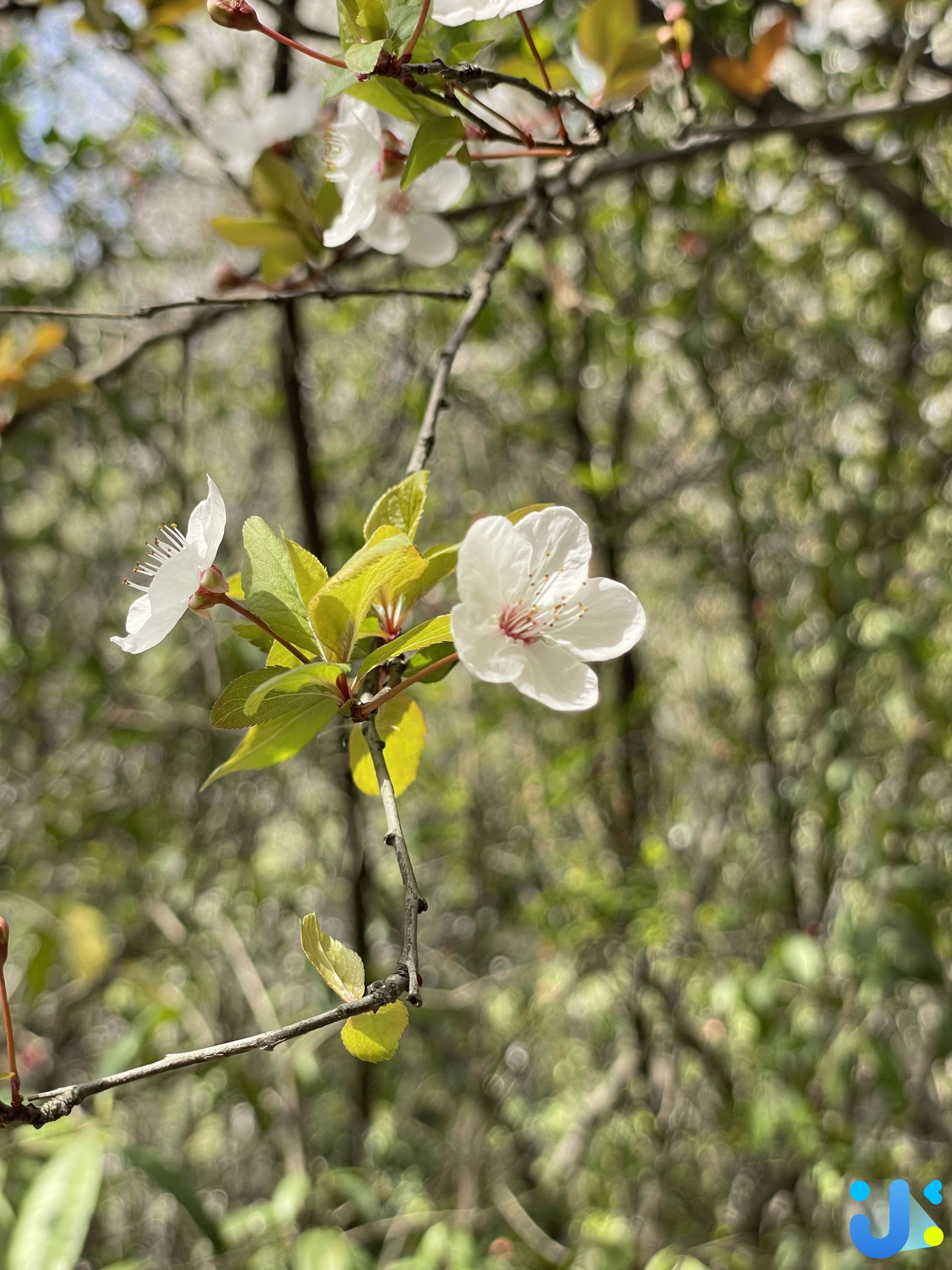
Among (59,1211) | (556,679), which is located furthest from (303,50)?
(59,1211)

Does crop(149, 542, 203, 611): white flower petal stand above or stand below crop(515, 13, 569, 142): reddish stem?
below

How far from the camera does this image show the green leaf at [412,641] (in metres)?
0.47

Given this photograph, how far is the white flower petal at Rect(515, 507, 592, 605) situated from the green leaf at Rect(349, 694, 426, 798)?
96 mm

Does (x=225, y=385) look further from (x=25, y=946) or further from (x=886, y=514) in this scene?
(x=886, y=514)

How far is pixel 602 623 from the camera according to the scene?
1.85 feet

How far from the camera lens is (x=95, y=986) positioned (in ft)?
6.07

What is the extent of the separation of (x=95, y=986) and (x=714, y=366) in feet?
6.34

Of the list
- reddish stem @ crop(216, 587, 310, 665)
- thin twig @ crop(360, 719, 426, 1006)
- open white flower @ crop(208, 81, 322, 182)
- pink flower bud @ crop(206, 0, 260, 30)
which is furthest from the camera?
open white flower @ crop(208, 81, 322, 182)

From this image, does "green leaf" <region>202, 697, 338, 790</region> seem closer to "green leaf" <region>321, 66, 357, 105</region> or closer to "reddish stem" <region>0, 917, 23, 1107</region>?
"reddish stem" <region>0, 917, 23, 1107</region>

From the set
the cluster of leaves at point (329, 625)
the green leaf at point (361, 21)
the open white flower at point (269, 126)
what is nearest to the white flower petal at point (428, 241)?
the open white flower at point (269, 126)

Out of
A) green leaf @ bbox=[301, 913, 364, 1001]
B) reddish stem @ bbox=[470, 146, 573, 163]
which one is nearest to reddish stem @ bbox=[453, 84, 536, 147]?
reddish stem @ bbox=[470, 146, 573, 163]

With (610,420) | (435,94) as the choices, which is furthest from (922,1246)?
(610,420)

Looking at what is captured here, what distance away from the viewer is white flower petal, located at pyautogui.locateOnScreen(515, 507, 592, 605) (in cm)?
54

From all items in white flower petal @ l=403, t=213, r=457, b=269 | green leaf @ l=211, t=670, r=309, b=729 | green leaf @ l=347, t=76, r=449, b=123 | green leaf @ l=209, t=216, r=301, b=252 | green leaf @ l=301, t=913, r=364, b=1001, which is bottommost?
green leaf @ l=301, t=913, r=364, b=1001
